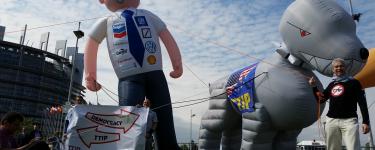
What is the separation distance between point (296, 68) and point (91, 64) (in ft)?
9.91

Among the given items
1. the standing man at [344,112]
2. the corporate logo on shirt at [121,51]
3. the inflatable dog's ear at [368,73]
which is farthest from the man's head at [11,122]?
the inflatable dog's ear at [368,73]

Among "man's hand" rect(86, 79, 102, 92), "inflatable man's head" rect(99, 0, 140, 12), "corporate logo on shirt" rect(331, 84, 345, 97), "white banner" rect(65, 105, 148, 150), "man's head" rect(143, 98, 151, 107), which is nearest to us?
"corporate logo on shirt" rect(331, 84, 345, 97)

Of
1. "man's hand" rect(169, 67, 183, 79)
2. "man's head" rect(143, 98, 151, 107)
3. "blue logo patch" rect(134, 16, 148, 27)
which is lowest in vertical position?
"man's head" rect(143, 98, 151, 107)

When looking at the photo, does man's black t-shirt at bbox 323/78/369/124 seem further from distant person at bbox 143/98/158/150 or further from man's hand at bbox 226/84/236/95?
man's hand at bbox 226/84/236/95

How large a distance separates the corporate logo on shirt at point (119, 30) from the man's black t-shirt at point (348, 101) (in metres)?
3.11

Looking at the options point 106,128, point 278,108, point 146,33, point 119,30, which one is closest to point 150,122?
point 106,128

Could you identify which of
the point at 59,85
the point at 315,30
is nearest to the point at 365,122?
the point at 315,30

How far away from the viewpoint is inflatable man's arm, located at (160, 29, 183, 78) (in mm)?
6152

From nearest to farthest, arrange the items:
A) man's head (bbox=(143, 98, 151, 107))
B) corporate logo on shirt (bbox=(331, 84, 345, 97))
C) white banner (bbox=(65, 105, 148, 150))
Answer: corporate logo on shirt (bbox=(331, 84, 345, 97)) < white banner (bbox=(65, 105, 148, 150)) < man's head (bbox=(143, 98, 151, 107))

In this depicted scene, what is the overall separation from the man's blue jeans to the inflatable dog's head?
75.9 inches

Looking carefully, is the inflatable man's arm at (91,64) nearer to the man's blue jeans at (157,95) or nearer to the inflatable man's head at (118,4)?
the man's blue jeans at (157,95)

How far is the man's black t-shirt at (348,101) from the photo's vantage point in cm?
361

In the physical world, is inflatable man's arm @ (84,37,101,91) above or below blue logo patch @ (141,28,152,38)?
below

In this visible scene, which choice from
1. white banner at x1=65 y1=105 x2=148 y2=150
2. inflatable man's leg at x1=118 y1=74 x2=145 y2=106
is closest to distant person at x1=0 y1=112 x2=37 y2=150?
white banner at x1=65 y1=105 x2=148 y2=150
